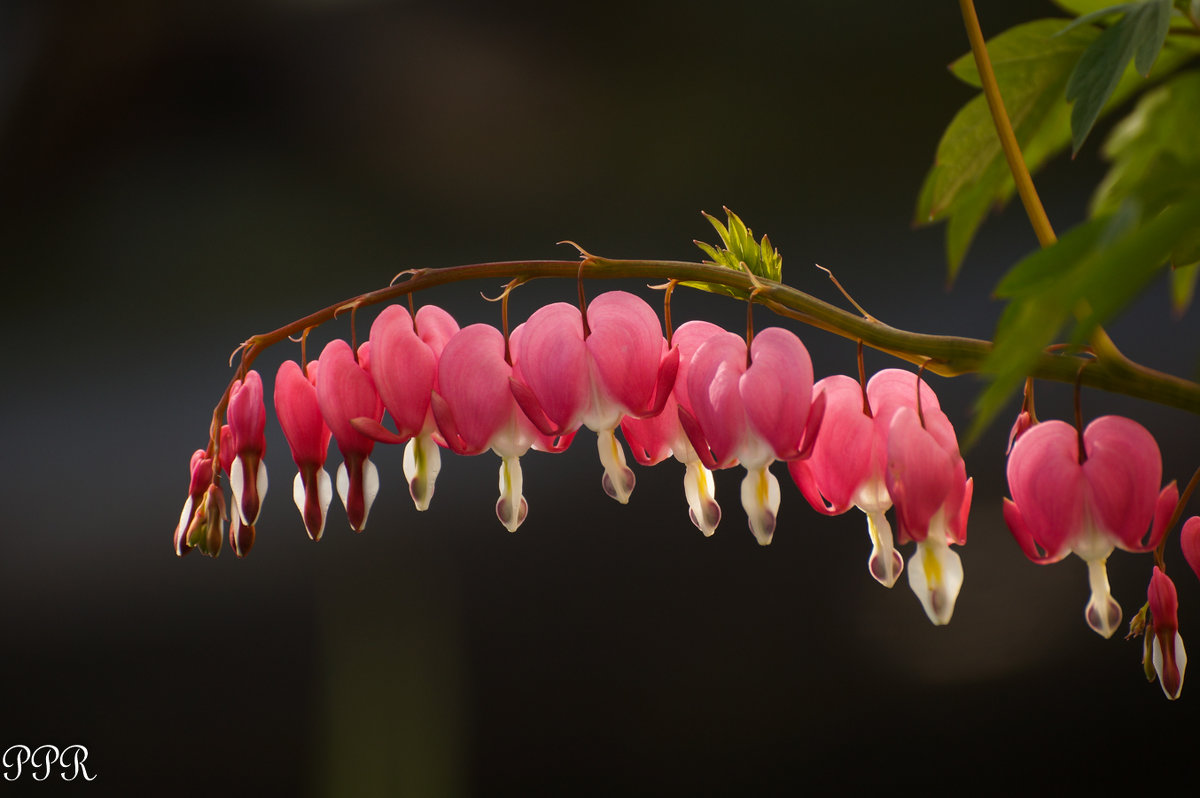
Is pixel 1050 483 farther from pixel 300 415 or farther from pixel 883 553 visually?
pixel 300 415

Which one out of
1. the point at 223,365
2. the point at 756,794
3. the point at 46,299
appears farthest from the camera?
the point at 46,299

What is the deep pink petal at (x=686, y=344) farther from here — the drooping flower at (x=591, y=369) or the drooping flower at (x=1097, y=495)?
the drooping flower at (x=1097, y=495)

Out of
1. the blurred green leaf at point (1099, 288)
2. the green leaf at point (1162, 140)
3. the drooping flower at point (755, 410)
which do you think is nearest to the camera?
the blurred green leaf at point (1099, 288)

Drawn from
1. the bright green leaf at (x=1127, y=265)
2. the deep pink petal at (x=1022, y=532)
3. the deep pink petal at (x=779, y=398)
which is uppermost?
the bright green leaf at (x=1127, y=265)

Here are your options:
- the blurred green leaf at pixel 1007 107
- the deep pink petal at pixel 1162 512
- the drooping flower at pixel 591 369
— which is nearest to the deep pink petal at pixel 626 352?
the drooping flower at pixel 591 369

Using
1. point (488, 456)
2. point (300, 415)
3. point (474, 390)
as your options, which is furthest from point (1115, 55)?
point (488, 456)

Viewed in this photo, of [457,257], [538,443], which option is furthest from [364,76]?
[538,443]

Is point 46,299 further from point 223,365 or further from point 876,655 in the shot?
point 876,655
